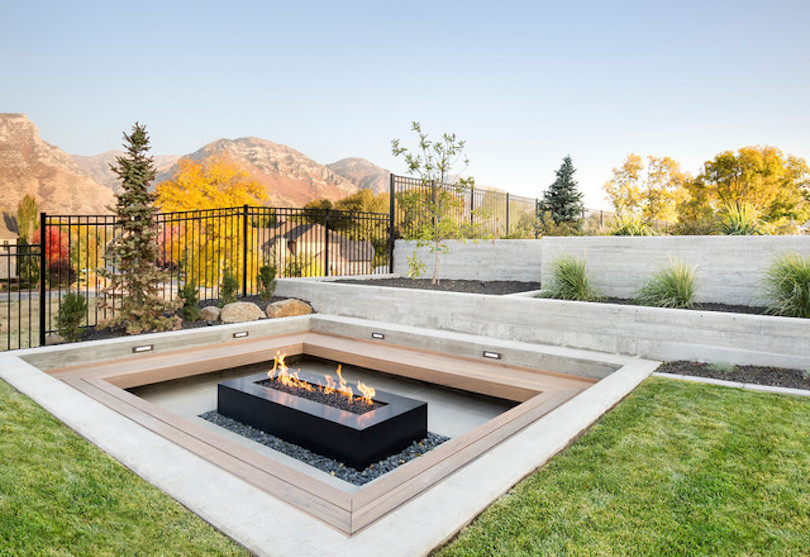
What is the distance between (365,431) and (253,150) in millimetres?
123054

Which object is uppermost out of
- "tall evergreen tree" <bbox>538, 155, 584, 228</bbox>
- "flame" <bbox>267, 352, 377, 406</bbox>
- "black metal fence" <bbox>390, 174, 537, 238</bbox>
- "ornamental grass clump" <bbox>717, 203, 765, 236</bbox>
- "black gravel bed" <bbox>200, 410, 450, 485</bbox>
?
"tall evergreen tree" <bbox>538, 155, 584, 228</bbox>

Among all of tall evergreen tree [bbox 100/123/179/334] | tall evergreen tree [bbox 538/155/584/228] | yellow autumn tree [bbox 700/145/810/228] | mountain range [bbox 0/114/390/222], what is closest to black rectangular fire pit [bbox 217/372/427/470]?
tall evergreen tree [bbox 100/123/179/334]

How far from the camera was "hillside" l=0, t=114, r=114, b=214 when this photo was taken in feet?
220

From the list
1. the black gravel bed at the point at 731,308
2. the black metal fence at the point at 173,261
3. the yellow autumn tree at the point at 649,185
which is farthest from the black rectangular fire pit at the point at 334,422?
the yellow autumn tree at the point at 649,185

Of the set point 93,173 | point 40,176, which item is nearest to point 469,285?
point 40,176

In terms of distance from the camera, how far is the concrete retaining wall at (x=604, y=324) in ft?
15.8

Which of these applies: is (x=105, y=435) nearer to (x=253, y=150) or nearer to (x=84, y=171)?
(x=84, y=171)

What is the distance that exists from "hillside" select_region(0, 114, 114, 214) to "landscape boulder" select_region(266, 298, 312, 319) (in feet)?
227

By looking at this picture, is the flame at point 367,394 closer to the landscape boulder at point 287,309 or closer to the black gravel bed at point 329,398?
the black gravel bed at point 329,398

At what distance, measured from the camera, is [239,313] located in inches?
301

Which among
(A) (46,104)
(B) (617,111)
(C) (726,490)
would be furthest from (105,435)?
(A) (46,104)

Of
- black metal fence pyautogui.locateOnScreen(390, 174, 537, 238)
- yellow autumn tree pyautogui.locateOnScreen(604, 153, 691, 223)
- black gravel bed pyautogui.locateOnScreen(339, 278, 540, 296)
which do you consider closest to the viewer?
black gravel bed pyautogui.locateOnScreen(339, 278, 540, 296)

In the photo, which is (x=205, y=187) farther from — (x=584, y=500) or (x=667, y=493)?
(x=667, y=493)

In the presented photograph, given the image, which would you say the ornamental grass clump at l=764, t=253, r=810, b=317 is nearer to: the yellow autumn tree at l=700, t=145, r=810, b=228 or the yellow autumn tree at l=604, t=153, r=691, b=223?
the yellow autumn tree at l=604, t=153, r=691, b=223
